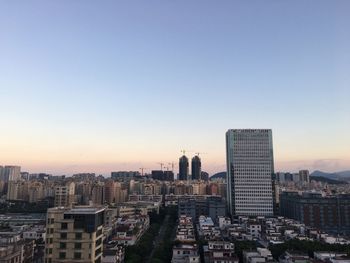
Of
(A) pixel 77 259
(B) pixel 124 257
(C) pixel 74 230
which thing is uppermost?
(C) pixel 74 230

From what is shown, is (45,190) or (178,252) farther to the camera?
(45,190)

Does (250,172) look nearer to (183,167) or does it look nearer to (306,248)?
(306,248)

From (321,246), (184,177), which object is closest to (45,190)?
(321,246)

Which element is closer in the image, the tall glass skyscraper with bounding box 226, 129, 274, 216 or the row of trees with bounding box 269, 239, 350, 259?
the row of trees with bounding box 269, 239, 350, 259

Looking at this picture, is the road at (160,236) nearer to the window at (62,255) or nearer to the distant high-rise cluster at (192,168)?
the window at (62,255)

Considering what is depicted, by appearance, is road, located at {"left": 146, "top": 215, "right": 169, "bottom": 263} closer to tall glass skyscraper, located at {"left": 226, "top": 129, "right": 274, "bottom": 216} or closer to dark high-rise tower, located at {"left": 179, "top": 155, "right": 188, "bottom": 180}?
tall glass skyscraper, located at {"left": 226, "top": 129, "right": 274, "bottom": 216}

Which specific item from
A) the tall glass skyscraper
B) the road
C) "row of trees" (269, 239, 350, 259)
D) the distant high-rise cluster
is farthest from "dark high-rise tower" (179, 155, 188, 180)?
"row of trees" (269, 239, 350, 259)

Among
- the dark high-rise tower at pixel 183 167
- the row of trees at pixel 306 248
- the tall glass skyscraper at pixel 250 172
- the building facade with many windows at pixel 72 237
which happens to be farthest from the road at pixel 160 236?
the dark high-rise tower at pixel 183 167

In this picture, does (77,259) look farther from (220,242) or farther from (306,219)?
(306,219)
